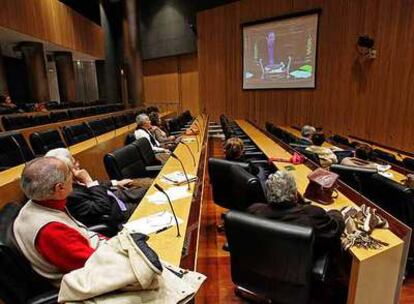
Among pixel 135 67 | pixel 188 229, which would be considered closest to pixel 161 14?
pixel 135 67

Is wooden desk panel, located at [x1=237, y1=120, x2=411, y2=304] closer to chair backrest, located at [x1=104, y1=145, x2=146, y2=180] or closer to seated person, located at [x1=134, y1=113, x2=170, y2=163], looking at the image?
chair backrest, located at [x1=104, y1=145, x2=146, y2=180]

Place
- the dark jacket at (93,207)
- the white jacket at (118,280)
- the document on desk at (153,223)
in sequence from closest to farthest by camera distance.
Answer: the white jacket at (118,280) < the document on desk at (153,223) < the dark jacket at (93,207)

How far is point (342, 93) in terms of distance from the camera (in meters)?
7.14

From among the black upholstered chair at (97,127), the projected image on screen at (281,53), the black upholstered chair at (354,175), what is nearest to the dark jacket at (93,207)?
the black upholstered chair at (354,175)

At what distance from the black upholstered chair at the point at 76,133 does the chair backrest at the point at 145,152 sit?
1.24m

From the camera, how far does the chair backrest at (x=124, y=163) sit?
9.29 ft

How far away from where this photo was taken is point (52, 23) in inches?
345

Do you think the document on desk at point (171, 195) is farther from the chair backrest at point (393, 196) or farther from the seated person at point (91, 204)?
the chair backrest at point (393, 196)

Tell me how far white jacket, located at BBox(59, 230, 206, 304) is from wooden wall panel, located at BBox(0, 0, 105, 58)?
7772 millimetres

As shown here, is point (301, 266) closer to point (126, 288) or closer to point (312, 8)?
point (126, 288)

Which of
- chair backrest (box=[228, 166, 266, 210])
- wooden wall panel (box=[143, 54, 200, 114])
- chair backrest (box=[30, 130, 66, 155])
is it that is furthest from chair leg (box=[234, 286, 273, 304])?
wooden wall panel (box=[143, 54, 200, 114])

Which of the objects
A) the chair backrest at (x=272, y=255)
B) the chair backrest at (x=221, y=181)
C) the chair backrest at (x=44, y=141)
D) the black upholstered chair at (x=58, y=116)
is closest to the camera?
the chair backrest at (x=272, y=255)

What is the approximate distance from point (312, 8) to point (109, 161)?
6.88 m

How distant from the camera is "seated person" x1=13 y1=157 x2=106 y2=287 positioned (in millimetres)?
1232
